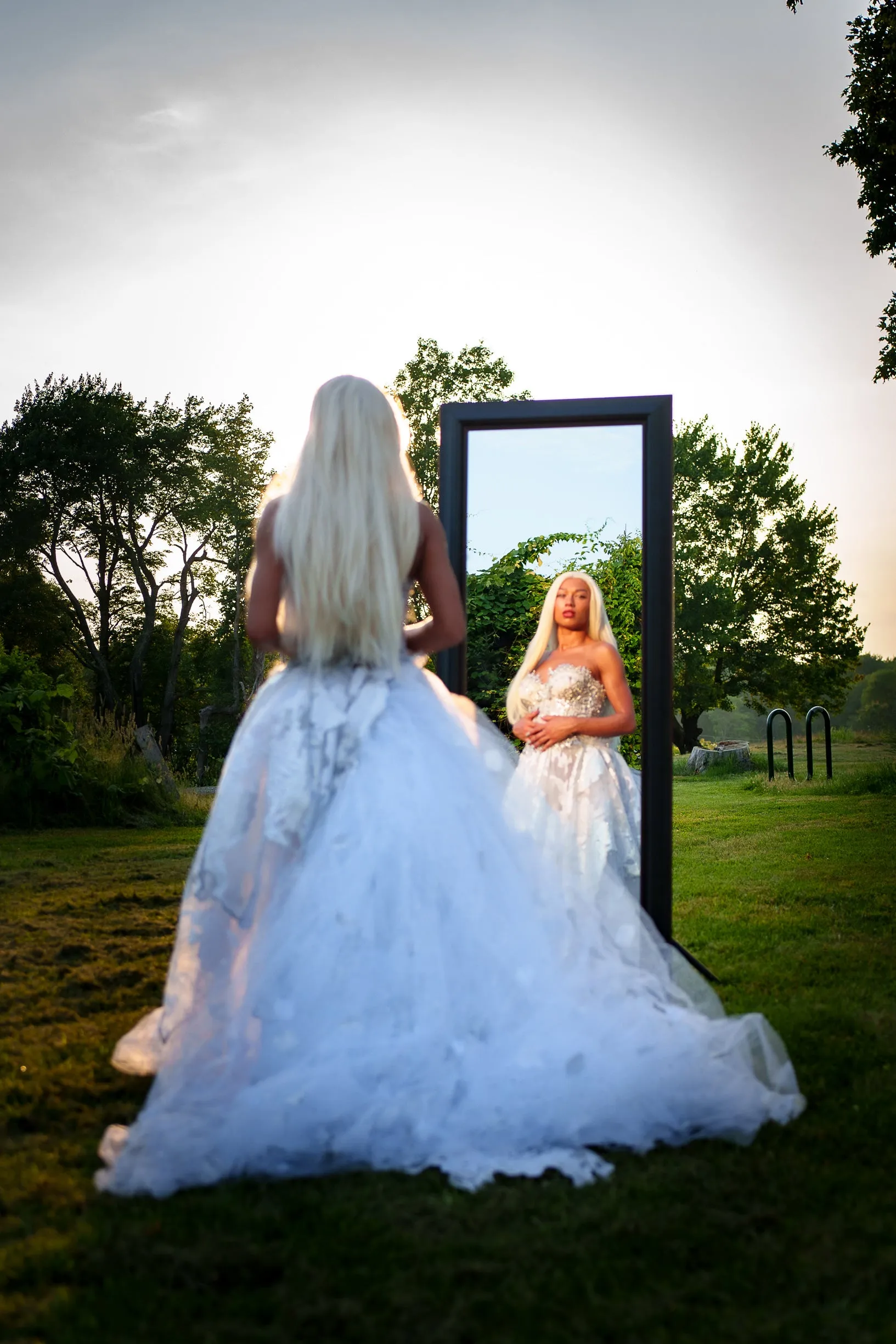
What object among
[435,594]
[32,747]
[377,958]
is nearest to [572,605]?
[435,594]

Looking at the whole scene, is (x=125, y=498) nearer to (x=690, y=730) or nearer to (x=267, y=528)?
(x=690, y=730)

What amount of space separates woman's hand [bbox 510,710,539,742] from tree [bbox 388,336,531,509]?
48.5 feet

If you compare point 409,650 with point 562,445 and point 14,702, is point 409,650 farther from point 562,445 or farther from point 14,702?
point 14,702

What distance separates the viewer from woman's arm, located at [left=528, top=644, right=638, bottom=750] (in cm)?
476

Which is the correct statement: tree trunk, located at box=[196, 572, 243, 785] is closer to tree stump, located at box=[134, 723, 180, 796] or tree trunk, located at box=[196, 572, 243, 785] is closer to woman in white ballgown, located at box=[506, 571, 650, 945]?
tree stump, located at box=[134, 723, 180, 796]

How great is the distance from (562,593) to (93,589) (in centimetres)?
2937

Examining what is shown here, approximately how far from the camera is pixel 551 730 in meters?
4.84

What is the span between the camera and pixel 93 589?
31.7 meters

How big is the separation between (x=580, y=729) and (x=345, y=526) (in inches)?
83.4

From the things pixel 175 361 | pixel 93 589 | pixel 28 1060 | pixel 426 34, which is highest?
pixel 175 361

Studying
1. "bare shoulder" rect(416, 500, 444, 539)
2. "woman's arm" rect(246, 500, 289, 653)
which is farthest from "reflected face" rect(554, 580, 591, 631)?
"woman's arm" rect(246, 500, 289, 653)

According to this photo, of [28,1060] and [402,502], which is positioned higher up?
[402,502]

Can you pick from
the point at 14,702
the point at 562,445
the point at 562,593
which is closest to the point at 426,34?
the point at 562,445

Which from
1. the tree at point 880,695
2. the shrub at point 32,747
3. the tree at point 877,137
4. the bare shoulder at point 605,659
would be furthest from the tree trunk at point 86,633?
the bare shoulder at point 605,659
